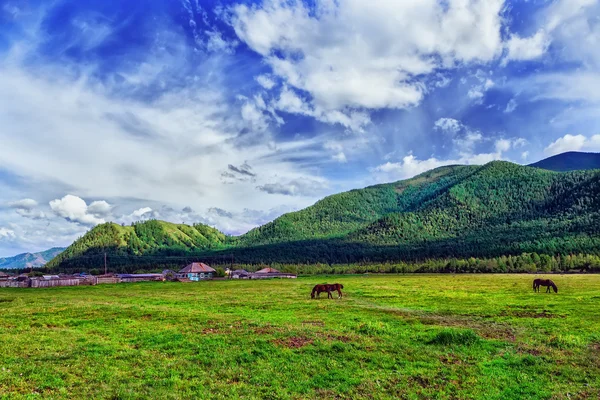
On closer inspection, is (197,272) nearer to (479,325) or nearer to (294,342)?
(479,325)

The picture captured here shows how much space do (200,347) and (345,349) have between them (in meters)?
7.53

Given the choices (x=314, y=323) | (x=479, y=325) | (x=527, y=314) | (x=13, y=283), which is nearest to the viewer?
(x=479, y=325)

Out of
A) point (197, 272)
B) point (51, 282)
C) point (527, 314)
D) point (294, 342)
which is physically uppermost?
point (51, 282)

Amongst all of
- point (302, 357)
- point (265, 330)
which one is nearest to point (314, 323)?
point (265, 330)

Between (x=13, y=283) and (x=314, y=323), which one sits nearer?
(x=314, y=323)

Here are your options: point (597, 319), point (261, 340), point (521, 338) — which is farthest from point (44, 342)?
point (597, 319)

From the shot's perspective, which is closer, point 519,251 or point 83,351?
point 83,351

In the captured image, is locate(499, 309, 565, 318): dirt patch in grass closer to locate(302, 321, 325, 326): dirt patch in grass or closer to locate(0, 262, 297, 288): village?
locate(302, 321, 325, 326): dirt patch in grass

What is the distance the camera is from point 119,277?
13600cm

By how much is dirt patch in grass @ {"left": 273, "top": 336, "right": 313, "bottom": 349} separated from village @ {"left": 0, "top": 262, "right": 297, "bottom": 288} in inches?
4122

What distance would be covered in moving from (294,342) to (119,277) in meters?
133

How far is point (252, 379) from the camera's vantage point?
14.9m

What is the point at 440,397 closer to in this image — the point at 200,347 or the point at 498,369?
the point at 498,369

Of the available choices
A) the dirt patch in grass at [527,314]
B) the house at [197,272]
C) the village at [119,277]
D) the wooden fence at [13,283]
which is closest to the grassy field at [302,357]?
the dirt patch in grass at [527,314]
